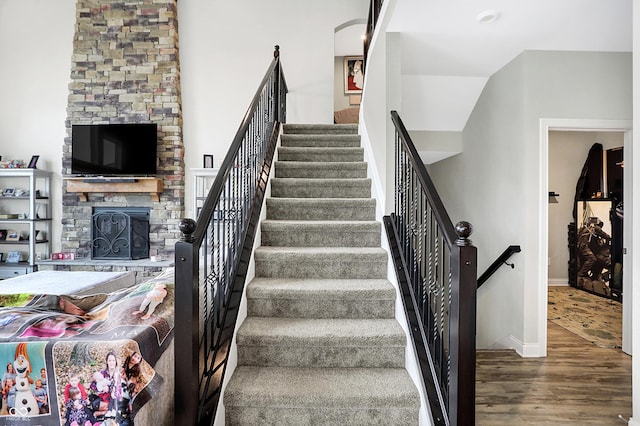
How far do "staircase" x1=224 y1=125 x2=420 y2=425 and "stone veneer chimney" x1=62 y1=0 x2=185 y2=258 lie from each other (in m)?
2.78

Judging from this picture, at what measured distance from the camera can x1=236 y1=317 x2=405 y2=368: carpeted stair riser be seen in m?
1.90

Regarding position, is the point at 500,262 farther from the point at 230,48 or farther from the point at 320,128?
the point at 230,48

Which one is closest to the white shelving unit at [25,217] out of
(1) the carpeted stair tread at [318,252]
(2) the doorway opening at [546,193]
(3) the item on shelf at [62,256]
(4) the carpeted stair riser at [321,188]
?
(3) the item on shelf at [62,256]

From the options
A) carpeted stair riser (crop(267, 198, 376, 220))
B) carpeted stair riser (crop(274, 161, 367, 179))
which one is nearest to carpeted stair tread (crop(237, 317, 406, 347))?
carpeted stair riser (crop(267, 198, 376, 220))

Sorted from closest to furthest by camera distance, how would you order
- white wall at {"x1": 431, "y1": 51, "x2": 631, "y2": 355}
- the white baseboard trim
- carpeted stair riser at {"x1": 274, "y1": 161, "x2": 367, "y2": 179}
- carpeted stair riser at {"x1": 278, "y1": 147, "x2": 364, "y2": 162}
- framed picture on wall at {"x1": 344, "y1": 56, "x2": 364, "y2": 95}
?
the white baseboard trim
white wall at {"x1": 431, "y1": 51, "x2": 631, "y2": 355}
carpeted stair riser at {"x1": 274, "y1": 161, "x2": 367, "y2": 179}
carpeted stair riser at {"x1": 278, "y1": 147, "x2": 364, "y2": 162}
framed picture on wall at {"x1": 344, "y1": 56, "x2": 364, "y2": 95}

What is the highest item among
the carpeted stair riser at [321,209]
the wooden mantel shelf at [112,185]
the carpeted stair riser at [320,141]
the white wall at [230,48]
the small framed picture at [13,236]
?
the white wall at [230,48]

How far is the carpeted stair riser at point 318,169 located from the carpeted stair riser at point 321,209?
23.2 inches

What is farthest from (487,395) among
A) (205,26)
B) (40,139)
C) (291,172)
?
(40,139)

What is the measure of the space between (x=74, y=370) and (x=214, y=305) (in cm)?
62

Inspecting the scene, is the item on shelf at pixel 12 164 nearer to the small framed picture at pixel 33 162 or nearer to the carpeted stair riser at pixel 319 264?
the small framed picture at pixel 33 162

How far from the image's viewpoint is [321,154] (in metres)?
3.80

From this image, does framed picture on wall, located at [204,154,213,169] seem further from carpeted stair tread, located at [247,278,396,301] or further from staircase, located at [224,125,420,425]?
carpeted stair tread, located at [247,278,396,301]

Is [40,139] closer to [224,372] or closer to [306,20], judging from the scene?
[306,20]

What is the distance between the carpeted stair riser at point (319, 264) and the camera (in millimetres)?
2406
